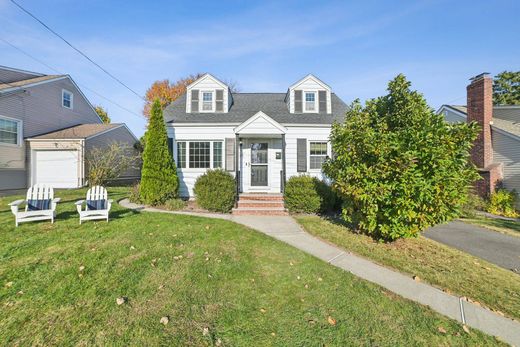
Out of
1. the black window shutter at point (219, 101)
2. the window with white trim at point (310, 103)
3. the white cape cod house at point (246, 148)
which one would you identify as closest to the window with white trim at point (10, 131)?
the white cape cod house at point (246, 148)

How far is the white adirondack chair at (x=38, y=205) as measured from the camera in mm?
5879

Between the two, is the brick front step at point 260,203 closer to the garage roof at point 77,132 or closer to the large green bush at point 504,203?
the large green bush at point 504,203

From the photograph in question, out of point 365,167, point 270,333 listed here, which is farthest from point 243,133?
point 270,333

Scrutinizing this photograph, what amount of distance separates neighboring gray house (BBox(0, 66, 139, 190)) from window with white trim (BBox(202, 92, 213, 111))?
8.87 m

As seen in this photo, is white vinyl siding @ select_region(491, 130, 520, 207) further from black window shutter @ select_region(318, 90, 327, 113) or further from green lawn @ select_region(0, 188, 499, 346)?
green lawn @ select_region(0, 188, 499, 346)

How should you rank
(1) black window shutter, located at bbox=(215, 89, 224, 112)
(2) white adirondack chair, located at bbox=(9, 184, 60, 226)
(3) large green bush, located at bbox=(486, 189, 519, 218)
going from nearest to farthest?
(2) white adirondack chair, located at bbox=(9, 184, 60, 226)
(3) large green bush, located at bbox=(486, 189, 519, 218)
(1) black window shutter, located at bbox=(215, 89, 224, 112)

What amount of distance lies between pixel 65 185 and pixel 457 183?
19435mm

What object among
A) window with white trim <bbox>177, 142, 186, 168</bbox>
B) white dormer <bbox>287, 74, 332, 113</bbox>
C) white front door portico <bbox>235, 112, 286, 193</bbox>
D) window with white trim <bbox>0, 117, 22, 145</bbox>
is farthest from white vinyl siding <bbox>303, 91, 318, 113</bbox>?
window with white trim <bbox>0, 117, 22, 145</bbox>

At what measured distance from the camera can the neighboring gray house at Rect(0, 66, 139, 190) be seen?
1409 centimetres

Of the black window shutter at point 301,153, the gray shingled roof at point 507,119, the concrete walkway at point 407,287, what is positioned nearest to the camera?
the concrete walkway at point 407,287

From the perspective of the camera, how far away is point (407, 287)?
3.79 m

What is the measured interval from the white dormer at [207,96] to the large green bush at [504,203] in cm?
1383

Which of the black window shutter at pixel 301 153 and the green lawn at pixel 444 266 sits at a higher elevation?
the black window shutter at pixel 301 153

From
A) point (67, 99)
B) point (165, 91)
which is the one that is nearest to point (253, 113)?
point (67, 99)
